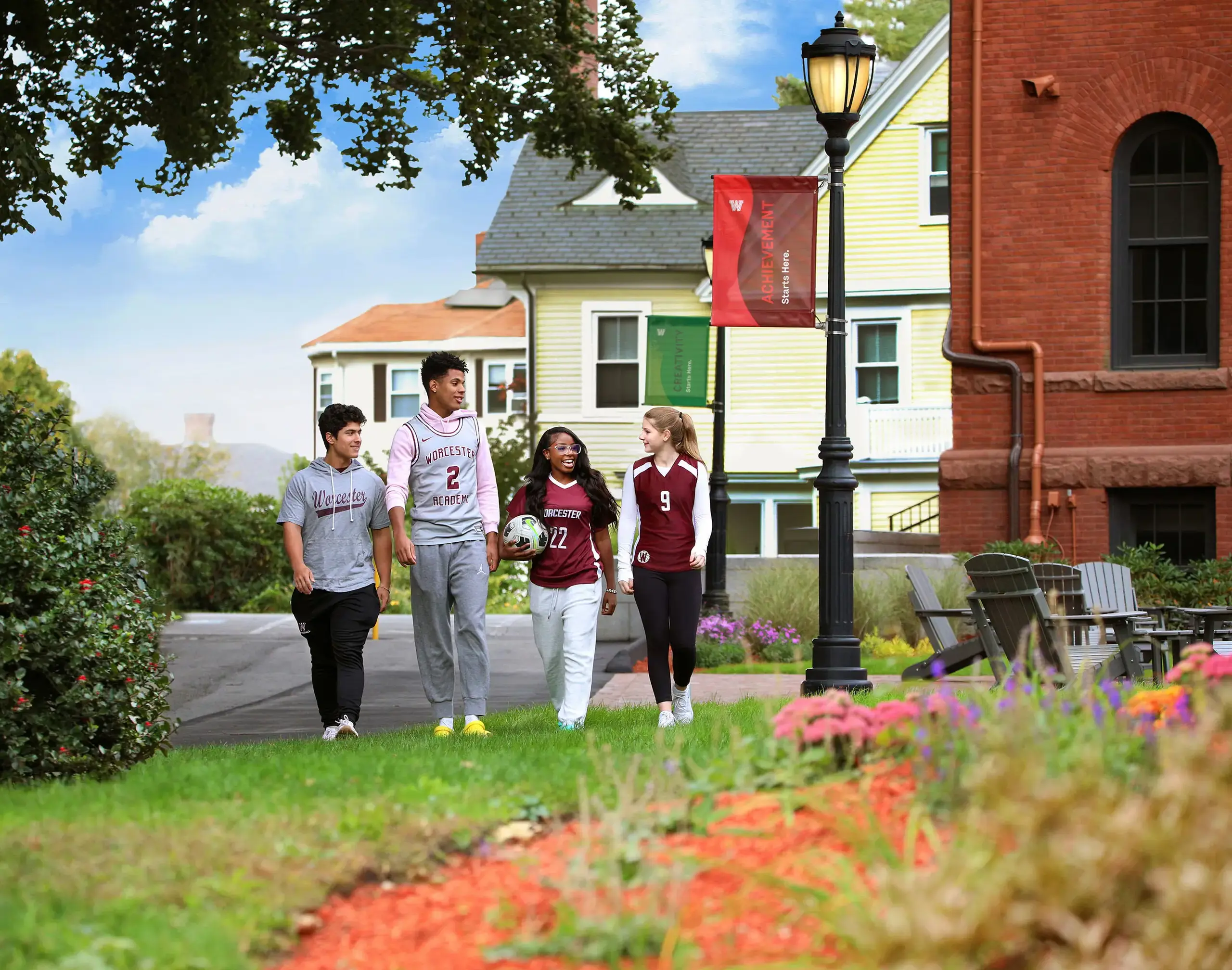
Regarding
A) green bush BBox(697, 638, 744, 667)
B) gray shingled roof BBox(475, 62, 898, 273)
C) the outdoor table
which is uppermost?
gray shingled roof BBox(475, 62, 898, 273)

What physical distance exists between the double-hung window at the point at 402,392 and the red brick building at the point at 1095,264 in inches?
1130

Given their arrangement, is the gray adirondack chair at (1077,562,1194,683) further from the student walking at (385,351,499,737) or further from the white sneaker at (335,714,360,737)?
the white sneaker at (335,714,360,737)

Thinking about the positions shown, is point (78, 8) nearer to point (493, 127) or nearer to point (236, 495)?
point (493, 127)

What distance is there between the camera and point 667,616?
9.10m

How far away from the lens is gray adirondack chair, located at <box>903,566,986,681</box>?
1238cm

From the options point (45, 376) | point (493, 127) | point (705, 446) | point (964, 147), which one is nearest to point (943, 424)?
point (705, 446)

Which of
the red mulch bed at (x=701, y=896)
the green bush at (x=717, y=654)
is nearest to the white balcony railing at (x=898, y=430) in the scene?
the green bush at (x=717, y=654)

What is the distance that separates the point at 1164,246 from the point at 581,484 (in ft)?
32.2

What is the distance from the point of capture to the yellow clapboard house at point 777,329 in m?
27.9

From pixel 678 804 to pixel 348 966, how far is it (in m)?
1.42

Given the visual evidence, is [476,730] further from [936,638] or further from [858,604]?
[858,604]

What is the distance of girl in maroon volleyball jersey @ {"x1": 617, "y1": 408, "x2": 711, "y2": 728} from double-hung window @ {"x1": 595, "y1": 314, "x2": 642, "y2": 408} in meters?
21.6

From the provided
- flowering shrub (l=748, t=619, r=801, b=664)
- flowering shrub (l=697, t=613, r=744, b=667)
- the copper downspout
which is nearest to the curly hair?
flowering shrub (l=697, t=613, r=744, b=667)

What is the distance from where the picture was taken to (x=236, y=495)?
89.0 ft
